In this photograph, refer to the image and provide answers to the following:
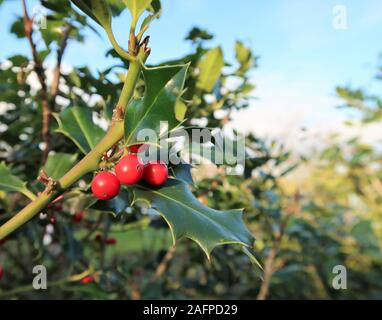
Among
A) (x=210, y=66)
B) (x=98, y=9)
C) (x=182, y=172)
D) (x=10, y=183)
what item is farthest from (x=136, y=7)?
(x=210, y=66)

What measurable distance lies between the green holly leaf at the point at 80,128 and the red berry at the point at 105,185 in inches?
11.7

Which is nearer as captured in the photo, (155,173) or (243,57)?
(155,173)

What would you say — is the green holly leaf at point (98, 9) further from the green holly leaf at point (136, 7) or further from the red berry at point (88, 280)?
the red berry at point (88, 280)

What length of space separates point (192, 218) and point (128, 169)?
17cm

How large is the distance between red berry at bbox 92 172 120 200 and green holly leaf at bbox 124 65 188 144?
84mm

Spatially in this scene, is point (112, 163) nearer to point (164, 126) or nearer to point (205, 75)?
point (164, 126)

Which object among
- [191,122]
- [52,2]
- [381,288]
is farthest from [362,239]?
[52,2]

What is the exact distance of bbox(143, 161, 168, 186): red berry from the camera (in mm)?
920

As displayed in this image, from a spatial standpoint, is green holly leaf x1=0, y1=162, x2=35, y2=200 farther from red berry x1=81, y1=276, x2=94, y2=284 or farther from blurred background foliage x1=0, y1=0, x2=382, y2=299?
red berry x1=81, y1=276, x2=94, y2=284

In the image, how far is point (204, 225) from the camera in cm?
89

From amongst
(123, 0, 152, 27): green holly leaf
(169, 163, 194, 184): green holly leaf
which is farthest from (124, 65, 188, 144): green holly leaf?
(169, 163, 194, 184): green holly leaf

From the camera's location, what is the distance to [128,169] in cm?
84

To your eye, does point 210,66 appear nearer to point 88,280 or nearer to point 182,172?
point 182,172
